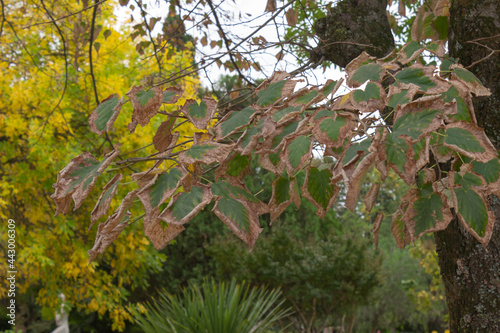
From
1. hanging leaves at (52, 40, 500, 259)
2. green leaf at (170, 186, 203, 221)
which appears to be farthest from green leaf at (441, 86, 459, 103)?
green leaf at (170, 186, 203, 221)

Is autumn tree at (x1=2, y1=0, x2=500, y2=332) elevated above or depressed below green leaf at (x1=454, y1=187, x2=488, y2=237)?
above

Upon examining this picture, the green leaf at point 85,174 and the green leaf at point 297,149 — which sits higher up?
the green leaf at point 85,174

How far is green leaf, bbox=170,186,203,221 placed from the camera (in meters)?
0.60

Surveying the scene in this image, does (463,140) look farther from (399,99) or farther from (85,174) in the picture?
(85,174)

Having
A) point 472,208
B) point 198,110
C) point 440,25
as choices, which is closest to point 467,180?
point 472,208

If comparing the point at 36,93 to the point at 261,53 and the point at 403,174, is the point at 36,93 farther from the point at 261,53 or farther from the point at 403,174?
the point at 403,174

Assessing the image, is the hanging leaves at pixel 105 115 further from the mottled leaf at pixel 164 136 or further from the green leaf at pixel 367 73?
the green leaf at pixel 367 73

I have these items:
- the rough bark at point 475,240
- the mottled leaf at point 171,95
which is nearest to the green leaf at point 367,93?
the mottled leaf at point 171,95

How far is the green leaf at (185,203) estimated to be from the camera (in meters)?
0.60

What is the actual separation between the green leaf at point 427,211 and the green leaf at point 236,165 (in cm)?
30

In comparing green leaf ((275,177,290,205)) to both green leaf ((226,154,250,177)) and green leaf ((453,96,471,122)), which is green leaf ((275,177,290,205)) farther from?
green leaf ((453,96,471,122))

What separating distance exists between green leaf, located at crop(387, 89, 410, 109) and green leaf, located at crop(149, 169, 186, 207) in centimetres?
34

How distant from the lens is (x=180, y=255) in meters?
10.9

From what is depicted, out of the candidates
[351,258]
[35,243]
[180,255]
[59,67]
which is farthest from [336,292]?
[59,67]
